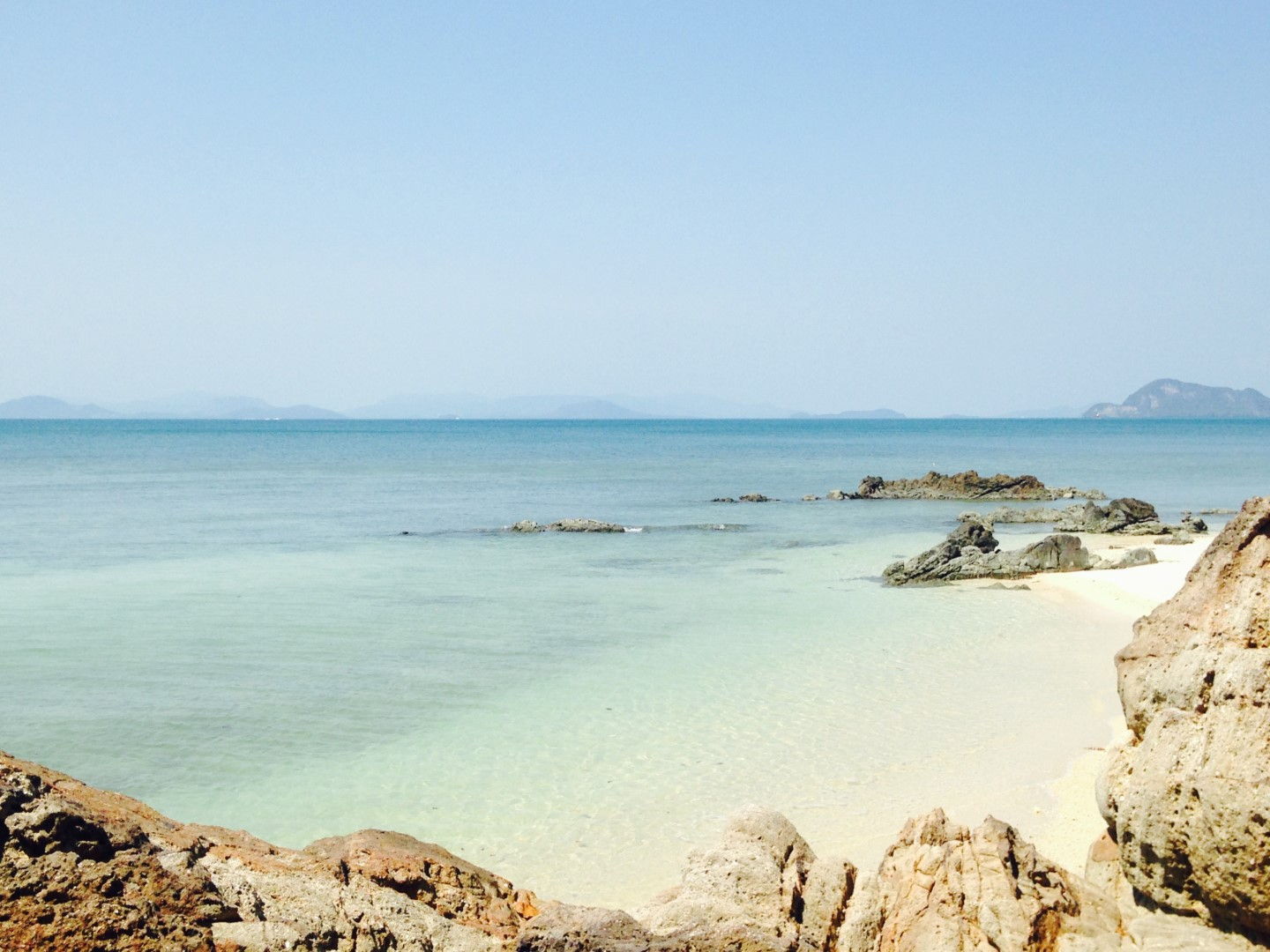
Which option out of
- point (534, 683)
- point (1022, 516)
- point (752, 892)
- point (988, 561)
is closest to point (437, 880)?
point (752, 892)

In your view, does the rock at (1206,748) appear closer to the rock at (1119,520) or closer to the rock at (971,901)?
the rock at (971,901)

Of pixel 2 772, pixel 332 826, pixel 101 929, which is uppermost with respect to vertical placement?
pixel 2 772

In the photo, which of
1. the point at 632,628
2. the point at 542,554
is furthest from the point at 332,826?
the point at 542,554

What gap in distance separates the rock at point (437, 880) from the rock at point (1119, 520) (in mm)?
29479

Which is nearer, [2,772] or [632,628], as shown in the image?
[2,772]

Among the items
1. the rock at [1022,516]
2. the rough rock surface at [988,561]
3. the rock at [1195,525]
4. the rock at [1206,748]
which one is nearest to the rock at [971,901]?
the rock at [1206,748]

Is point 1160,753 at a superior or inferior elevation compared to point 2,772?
inferior

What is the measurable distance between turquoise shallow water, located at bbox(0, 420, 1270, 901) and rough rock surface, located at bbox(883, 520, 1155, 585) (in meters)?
1.27

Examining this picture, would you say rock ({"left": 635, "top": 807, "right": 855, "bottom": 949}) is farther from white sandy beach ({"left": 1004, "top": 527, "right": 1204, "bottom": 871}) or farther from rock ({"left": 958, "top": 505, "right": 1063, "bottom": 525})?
rock ({"left": 958, "top": 505, "right": 1063, "bottom": 525})

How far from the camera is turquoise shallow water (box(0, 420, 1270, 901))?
964cm

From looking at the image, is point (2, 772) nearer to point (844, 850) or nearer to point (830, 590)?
point (844, 850)

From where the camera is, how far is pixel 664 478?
5916 centimetres

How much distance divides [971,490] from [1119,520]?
1560 centimetres

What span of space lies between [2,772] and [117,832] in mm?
448
